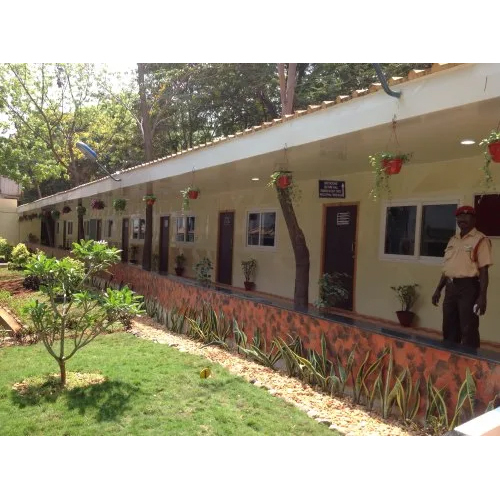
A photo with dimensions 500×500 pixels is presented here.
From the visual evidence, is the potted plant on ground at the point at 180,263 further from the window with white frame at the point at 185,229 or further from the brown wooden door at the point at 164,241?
the brown wooden door at the point at 164,241

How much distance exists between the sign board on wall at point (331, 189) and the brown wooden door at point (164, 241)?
29.5ft

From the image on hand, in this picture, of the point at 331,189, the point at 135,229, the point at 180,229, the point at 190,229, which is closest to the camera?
the point at 331,189

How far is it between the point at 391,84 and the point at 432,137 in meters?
1.36

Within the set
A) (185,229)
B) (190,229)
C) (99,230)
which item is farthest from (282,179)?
(99,230)

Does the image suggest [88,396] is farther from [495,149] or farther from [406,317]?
[406,317]

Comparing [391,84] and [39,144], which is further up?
[39,144]

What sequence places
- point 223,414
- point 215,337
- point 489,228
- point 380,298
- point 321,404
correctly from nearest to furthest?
point 223,414, point 321,404, point 489,228, point 215,337, point 380,298

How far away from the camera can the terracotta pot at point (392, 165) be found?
4770 mm

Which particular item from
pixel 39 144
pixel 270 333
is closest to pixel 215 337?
pixel 270 333

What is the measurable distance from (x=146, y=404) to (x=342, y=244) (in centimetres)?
555

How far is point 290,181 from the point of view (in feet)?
21.4

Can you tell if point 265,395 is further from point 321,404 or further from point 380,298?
point 380,298

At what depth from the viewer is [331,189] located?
8.03 meters

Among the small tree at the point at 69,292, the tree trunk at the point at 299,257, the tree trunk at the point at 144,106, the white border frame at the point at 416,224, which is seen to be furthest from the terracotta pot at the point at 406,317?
the tree trunk at the point at 144,106
